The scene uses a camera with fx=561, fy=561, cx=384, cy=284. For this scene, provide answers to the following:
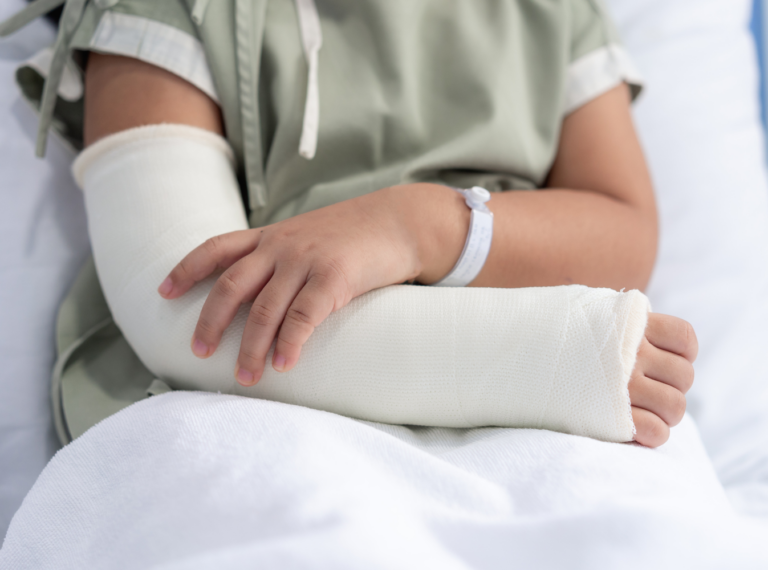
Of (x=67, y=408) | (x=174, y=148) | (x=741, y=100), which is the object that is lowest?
(x=67, y=408)

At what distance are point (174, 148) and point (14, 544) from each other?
42 centimetres

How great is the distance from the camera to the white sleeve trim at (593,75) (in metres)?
0.81

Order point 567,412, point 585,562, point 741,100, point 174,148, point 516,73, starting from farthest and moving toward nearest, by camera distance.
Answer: point 741,100 < point 516,73 < point 174,148 < point 567,412 < point 585,562

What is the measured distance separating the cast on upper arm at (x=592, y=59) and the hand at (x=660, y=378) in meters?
0.40

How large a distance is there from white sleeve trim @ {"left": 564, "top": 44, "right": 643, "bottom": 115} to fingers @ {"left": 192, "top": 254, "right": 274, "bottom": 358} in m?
0.55

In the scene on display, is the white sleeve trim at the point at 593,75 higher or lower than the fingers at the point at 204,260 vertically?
higher

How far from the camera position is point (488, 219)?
2.11 feet

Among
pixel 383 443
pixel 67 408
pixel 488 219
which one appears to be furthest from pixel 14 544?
pixel 488 219

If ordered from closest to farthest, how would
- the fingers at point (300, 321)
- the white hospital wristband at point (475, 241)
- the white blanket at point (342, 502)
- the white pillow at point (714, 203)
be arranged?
the white blanket at point (342, 502), the fingers at point (300, 321), the white hospital wristband at point (475, 241), the white pillow at point (714, 203)

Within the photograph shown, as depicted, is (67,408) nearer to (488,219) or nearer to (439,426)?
(439,426)

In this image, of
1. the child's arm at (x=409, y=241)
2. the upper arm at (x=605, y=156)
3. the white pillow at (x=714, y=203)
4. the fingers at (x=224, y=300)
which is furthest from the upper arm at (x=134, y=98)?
the white pillow at (x=714, y=203)

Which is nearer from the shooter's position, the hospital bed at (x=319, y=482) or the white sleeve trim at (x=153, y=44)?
the hospital bed at (x=319, y=482)

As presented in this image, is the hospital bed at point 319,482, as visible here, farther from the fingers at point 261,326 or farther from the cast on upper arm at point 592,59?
the cast on upper arm at point 592,59

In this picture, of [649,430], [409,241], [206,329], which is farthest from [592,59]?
[206,329]
